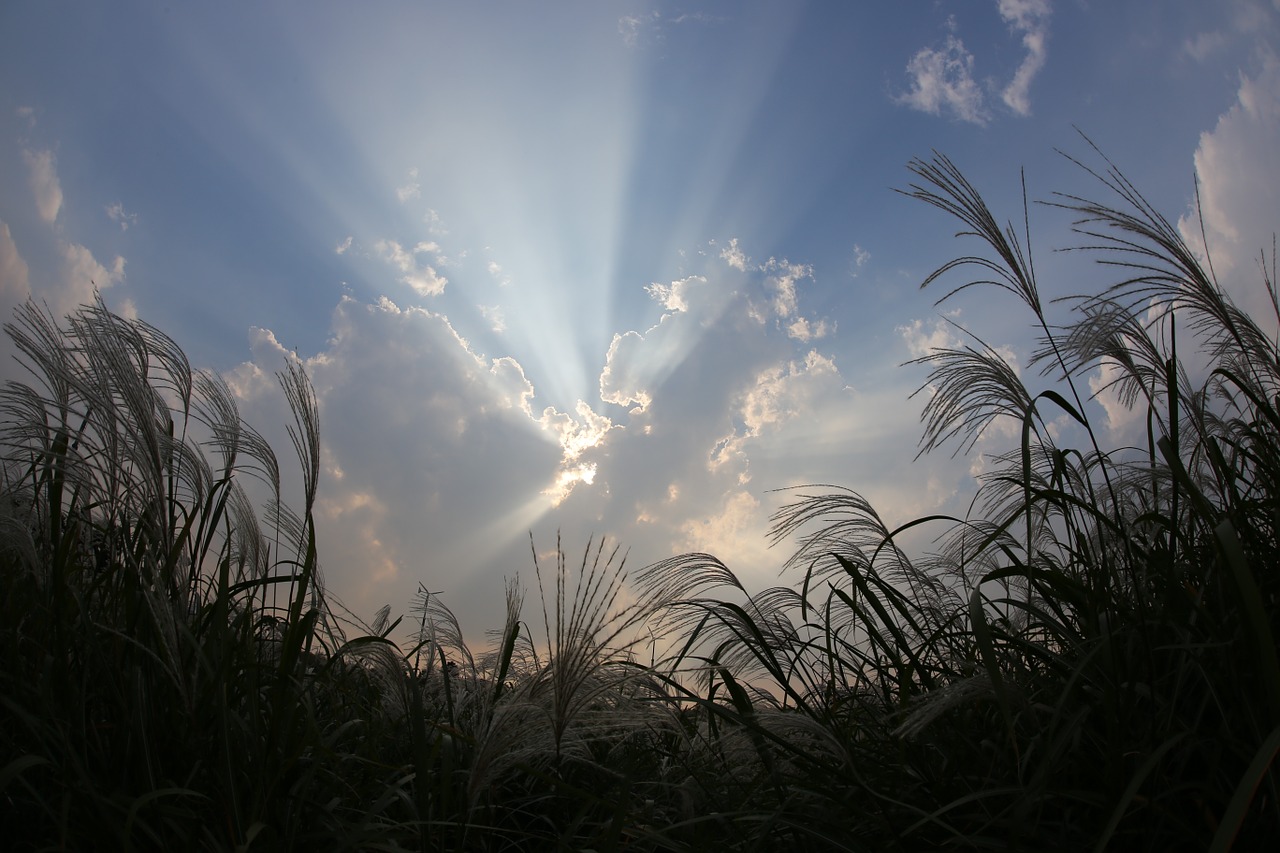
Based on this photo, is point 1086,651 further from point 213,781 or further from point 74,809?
point 74,809

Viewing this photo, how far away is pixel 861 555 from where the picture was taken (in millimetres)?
3125

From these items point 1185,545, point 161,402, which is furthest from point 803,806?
point 161,402

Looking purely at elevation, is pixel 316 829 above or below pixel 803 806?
above

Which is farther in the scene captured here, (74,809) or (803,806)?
(803,806)

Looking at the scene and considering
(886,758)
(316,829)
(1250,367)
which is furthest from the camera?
A: (1250,367)

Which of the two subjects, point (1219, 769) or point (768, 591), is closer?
point (1219, 769)

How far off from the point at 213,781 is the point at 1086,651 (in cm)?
254

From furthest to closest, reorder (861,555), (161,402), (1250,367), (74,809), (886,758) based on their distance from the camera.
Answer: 1. (861,555)
2. (1250,367)
3. (161,402)
4. (886,758)
5. (74,809)

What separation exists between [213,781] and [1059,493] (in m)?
2.55

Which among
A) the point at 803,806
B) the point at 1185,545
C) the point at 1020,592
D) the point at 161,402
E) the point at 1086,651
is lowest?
the point at 803,806

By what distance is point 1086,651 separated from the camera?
6.86ft

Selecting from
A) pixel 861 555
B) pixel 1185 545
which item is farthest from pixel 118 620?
pixel 1185 545

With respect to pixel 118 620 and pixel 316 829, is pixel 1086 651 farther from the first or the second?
pixel 118 620

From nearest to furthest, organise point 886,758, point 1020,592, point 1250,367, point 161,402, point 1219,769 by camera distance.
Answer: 1. point 1219,769
2. point 886,758
3. point 161,402
4. point 1250,367
5. point 1020,592
